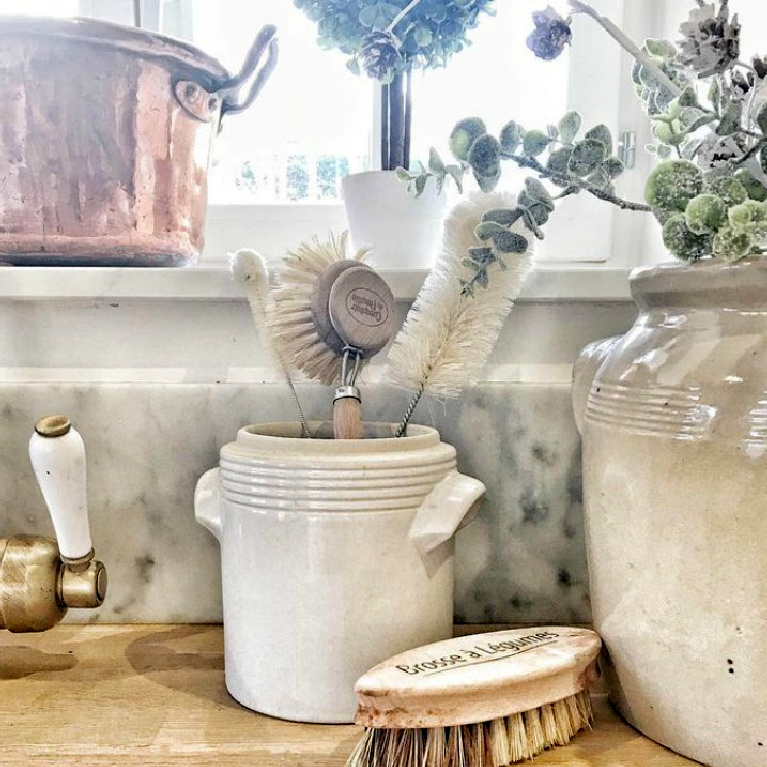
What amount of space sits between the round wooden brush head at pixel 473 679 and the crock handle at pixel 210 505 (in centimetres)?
16

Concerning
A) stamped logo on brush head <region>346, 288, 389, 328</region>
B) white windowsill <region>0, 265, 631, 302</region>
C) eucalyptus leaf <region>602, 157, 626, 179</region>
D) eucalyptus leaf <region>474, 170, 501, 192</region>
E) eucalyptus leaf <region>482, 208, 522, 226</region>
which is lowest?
stamped logo on brush head <region>346, 288, 389, 328</region>

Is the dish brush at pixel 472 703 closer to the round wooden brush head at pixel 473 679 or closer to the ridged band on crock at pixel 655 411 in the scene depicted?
the round wooden brush head at pixel 473 679

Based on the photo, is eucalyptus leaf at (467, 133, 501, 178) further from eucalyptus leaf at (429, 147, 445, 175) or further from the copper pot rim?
the copper pot rim

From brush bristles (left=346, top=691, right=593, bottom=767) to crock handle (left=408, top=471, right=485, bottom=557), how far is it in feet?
0.35

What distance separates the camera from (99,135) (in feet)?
1.74

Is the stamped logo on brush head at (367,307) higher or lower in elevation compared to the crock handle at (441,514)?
higher

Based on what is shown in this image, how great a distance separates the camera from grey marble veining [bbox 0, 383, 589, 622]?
0.63 meters

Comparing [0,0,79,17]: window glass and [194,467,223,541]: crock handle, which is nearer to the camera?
[194,467,223,541]: crock handle

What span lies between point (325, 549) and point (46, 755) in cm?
19

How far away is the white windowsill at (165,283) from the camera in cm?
62

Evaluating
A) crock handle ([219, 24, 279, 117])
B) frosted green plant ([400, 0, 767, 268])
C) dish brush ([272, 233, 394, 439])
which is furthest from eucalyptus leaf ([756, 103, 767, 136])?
crock handle ([219, 24, 279, 117])

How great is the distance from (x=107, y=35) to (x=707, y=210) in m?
0.39

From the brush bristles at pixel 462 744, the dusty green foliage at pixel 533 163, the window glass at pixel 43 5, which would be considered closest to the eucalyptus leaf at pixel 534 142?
the dusty green foliage at pixel 533 163

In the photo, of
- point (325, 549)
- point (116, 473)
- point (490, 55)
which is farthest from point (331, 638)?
point (490, 55)
